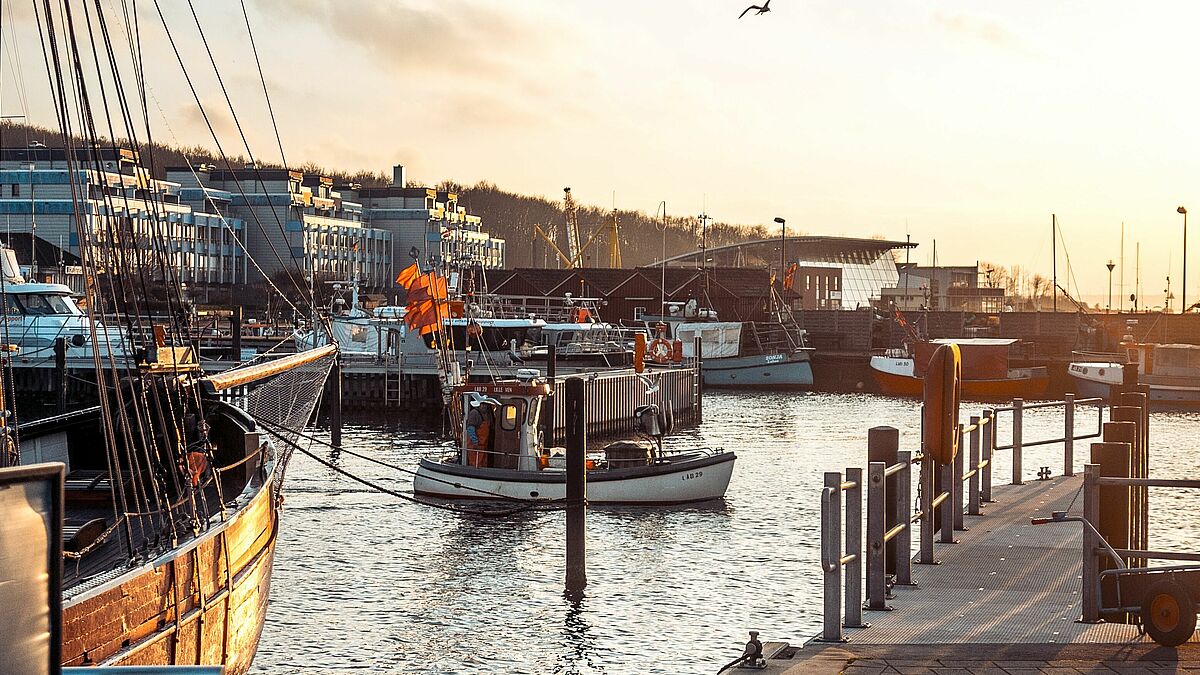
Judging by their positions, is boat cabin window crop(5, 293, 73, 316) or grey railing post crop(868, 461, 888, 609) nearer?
grey railing post crop(868, 461, 888, 609)

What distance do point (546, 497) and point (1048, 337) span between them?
85621 millimetres

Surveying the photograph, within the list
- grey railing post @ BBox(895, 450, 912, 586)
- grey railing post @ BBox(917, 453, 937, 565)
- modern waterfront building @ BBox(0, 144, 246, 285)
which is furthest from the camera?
modern waterfront building @ BBox(0, 144, 246, 285)

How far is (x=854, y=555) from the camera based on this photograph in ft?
36.4

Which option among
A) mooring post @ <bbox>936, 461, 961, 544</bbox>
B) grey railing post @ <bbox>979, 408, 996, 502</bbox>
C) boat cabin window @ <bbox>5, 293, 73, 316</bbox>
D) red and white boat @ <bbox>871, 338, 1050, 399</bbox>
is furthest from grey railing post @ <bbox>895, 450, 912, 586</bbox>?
red and white boat @ <bbox>871, 338, 1050, 399</bbox>

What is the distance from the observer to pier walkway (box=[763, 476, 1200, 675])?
9.68 m

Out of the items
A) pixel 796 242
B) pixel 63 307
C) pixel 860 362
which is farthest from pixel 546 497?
pixel 796 242

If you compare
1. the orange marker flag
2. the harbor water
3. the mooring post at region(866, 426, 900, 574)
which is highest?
the orange marker flag

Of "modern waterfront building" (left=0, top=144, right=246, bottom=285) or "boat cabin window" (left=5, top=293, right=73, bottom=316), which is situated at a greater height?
"modern waterfront building" (left=0, top=144, right=246, bottom=285)

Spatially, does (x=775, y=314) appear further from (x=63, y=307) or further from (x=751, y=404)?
(x=63, y=307)

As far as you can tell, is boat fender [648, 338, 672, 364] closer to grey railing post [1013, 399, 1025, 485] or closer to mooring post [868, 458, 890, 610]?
grey railing post [1013, 399, 1025, 485]

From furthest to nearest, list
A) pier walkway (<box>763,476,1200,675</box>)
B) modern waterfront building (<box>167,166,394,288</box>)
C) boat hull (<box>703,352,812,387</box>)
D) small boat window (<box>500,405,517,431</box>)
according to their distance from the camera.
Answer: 1. modern waterfront building (<box>167,166,394,288</box>)
2. boat hull (<box>703,352,812,387</box>)
3. small boat window (<box>500,405,517,431</box>)
4. pier walkway (<box>763,476,1200,675</box>)

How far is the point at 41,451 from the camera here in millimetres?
21062

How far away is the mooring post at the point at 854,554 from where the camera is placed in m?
11.1

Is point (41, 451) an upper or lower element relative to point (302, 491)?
upper
